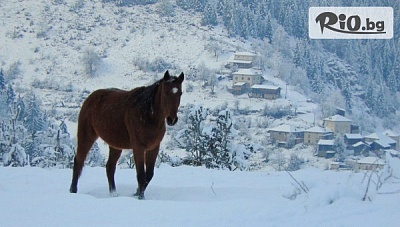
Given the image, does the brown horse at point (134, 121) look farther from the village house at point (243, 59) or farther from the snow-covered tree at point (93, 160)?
the village house at point (243, 59)

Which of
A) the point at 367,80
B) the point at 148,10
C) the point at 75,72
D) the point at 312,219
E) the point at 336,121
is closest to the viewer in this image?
the point at 312,219

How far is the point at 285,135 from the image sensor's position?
6912 cm

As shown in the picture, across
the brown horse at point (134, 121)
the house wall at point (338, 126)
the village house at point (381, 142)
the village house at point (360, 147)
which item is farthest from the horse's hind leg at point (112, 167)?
the house wall at point (338, 126)

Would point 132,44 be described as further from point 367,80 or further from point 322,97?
point 367,80

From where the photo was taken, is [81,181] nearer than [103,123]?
No

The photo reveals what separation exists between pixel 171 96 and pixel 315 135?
64271mm

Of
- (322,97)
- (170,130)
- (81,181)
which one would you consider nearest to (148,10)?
(322,97)

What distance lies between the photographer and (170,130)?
55875 mm

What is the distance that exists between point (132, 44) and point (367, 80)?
44.7 m

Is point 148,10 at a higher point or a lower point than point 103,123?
higher

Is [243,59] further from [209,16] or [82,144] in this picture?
[82,144]

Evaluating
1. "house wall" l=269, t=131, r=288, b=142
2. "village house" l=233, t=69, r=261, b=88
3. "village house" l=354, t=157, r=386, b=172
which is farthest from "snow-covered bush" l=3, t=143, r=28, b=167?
"village house" l=233, t=69, r=261, b=88

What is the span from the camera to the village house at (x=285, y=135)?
216 feet

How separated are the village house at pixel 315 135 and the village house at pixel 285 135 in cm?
69
